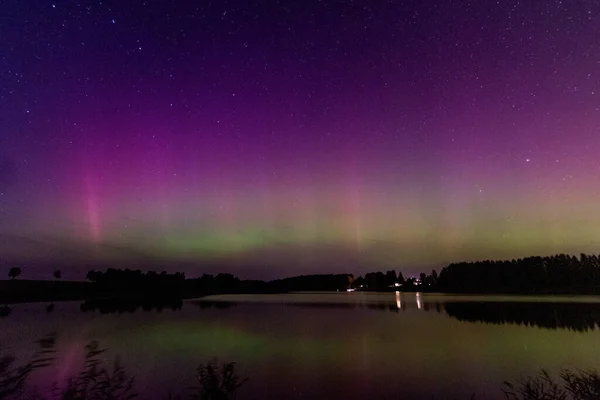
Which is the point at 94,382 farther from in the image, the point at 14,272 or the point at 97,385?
the point at 14,272

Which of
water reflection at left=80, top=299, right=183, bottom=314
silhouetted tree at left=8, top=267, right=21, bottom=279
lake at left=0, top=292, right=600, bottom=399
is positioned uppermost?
silhouetted tree at left=8, top=267, right=21, bottom=279

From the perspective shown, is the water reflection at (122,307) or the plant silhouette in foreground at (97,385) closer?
the plant silhouette in foreground at (97,385)

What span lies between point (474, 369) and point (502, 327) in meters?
26.4

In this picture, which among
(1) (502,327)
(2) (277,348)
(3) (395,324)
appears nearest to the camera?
(2) (277,348)

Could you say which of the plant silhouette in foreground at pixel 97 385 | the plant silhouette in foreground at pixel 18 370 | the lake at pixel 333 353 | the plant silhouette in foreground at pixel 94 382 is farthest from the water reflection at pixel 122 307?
the plant silhouette in foreground at pixel 97 385

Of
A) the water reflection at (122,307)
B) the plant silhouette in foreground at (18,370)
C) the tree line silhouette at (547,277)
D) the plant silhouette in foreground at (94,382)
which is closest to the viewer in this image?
the plant silhouette in foreground at (94,382)

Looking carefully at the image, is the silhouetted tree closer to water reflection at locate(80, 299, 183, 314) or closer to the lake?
water reflection at locate(80, 299, 183, 314)

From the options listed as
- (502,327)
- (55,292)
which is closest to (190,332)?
(502,327)

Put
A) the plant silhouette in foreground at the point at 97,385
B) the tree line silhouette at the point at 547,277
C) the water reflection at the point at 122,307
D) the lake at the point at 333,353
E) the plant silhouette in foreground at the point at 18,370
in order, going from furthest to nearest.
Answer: the tree line silhouette at the point at 547,277 → the water reflection at the point at 122,307 → the lake at the point at 333,353 → the plant silhouette in foreground at the point at 18,370 → the plant silhouette in foreground at the point at 97,385

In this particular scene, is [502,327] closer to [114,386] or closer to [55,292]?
[114,386]

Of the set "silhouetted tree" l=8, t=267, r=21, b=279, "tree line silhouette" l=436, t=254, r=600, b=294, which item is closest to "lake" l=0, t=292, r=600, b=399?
"tree line silhouette" l=436, t=254, r=600, b=294

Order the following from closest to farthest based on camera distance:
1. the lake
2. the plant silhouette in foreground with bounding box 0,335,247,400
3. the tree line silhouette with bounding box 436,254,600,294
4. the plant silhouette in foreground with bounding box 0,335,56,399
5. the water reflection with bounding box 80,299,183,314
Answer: the plant silhouette in foreground with bounding box 0,335,247,400 < the plant silhouette in foreground with bounding box 0,335,56,399 < the lake < the water reflection with bounding box 80,299,183,314 < the tree line silhouette with bounding box 436,254,600,294

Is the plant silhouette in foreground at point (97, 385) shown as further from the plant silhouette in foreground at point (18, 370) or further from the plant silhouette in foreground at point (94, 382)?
the plant silhouette in foreground at point (18, 370)

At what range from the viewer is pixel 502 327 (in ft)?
166
